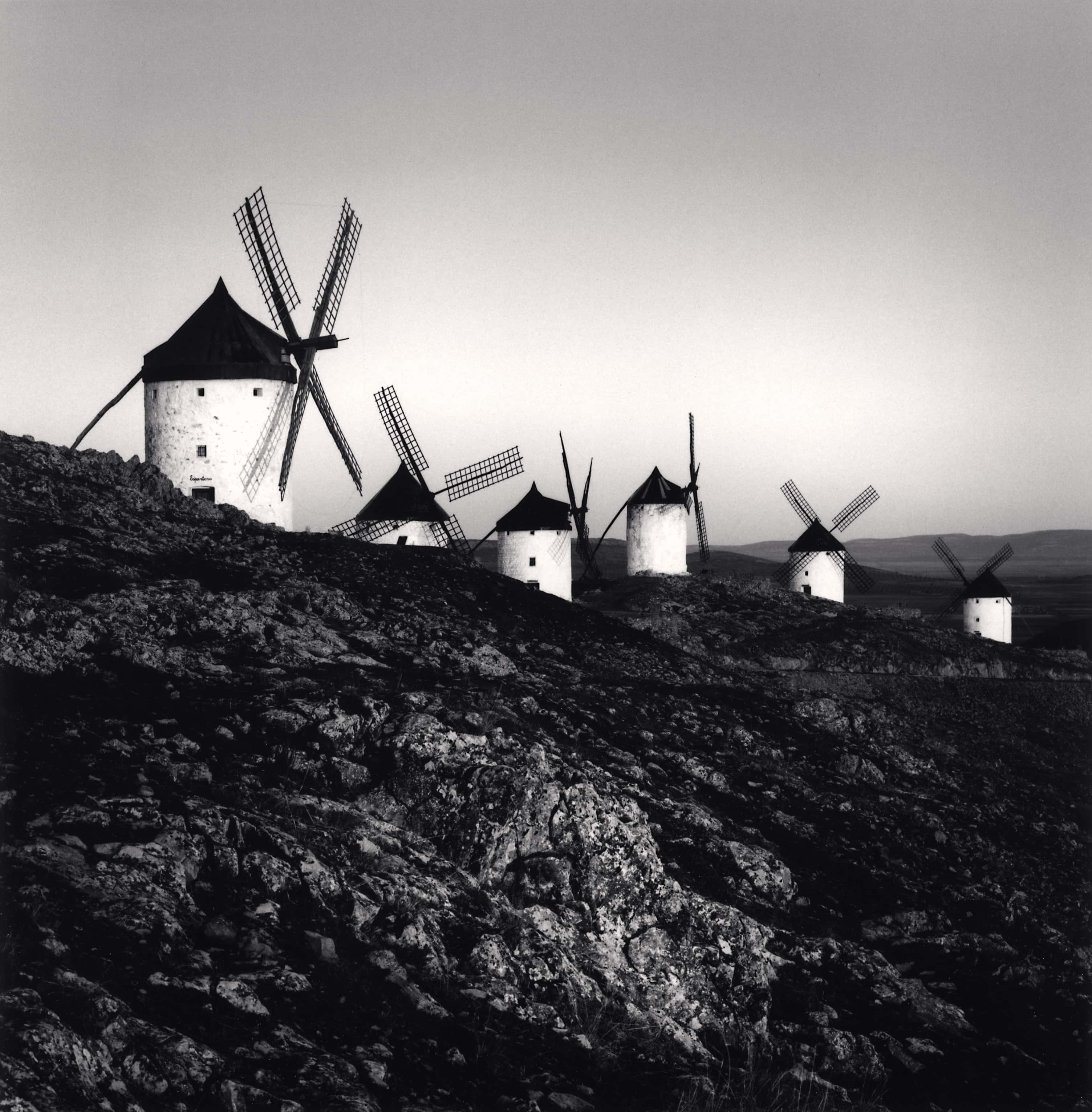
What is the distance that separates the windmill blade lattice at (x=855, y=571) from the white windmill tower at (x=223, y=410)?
30.6 m

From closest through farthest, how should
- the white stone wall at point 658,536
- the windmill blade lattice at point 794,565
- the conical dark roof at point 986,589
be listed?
the white stone wall at point 658,536 < the windmill blade lattice at point 794,565 < the conical dark roof at point 986,589

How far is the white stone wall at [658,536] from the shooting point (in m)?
57.0

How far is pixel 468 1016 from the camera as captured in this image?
1144cm

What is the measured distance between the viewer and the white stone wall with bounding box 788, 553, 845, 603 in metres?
58.5

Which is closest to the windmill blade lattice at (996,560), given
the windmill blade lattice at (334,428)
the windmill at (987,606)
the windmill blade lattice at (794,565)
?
the windmill at (987,606)

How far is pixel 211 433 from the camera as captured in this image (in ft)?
113

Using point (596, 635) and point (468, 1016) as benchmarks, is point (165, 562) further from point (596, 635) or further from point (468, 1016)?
point (468, 1016)

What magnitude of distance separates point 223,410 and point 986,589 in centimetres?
3895

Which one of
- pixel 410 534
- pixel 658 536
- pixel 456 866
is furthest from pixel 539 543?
pixel 456 866

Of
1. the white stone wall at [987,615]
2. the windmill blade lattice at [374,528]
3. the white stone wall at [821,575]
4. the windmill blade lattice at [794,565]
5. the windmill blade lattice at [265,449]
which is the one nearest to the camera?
the windmill blade lattice at [265,449]

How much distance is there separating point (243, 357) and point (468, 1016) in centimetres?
2624

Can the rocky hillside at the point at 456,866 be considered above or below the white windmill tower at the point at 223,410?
below

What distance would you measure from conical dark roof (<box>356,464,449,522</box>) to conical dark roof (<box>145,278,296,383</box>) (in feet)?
35.7

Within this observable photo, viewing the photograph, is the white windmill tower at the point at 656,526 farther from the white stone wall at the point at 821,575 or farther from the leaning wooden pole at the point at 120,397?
the leaning wooden pole at the point at 120,397
